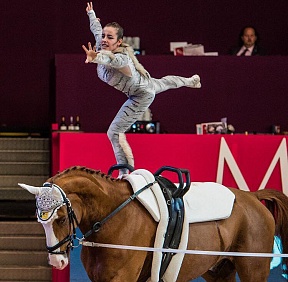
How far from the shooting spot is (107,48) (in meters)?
6.23

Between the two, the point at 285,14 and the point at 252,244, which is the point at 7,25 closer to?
the point at 285,14

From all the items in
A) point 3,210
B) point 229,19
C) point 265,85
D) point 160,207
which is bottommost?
point 3,210

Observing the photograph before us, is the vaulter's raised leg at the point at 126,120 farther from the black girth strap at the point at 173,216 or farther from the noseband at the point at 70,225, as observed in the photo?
the noseband at the point at 70,225

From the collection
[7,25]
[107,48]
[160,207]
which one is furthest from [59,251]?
[7,25]

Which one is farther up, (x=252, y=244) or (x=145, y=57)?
(x=145, y=57)

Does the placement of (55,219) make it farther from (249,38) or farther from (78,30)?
(78,30)

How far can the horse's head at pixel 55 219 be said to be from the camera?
5.22 m

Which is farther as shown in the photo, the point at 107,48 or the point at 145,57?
the point at 145,57

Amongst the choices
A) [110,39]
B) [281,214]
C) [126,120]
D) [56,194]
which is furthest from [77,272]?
[56,194]

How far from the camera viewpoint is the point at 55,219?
5.27 meters

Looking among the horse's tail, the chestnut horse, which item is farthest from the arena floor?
the chestnut horse

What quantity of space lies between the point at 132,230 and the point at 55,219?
1.97ft

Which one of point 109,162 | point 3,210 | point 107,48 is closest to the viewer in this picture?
point 107,48

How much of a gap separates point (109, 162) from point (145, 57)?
1.94 m
